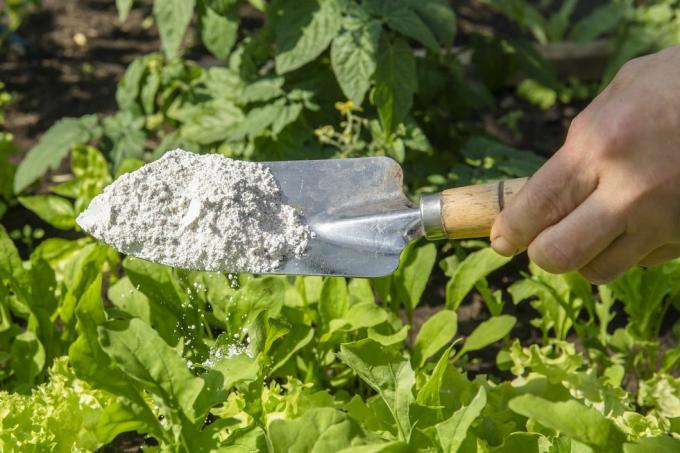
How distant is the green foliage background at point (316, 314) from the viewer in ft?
5.31

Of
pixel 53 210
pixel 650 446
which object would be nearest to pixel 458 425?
pixel 650 446

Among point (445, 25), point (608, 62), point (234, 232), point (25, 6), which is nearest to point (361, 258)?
point (234, 232)

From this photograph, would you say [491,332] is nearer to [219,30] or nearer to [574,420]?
[574,420]

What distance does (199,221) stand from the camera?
69.2 inches

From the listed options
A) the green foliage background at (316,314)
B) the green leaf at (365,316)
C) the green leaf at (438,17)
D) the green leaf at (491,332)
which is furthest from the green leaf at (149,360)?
the green leaf at (438,17)

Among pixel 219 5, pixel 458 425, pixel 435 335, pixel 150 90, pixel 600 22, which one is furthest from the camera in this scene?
pixel 600 22

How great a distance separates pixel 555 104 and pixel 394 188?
7.25ft

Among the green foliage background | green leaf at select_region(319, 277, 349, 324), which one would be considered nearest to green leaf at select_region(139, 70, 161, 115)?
the green foliage background

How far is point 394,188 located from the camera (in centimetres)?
185

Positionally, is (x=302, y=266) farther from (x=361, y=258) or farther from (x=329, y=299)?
(x=329, y=299)

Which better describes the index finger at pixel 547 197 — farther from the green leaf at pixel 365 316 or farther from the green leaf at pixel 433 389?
the green leaf at pixel 365 316

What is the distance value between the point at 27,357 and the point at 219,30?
1163 millimetres

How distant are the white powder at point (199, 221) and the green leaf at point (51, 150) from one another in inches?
42.5

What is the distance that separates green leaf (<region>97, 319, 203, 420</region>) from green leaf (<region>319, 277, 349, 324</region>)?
60 centimetres
